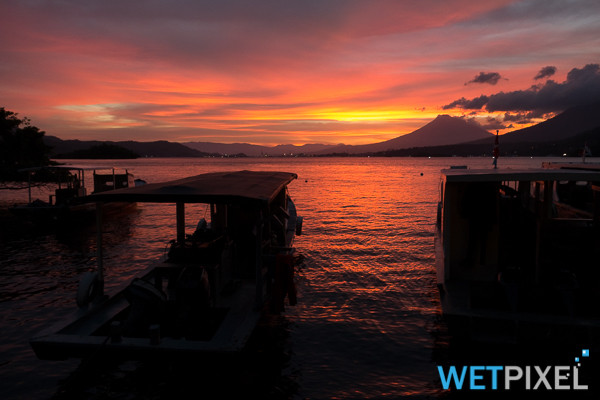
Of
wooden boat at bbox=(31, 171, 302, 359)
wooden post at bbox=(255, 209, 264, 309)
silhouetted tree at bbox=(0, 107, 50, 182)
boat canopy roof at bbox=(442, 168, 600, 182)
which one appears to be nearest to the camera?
wooden boat at bbox=(31, 171, 302, 359)

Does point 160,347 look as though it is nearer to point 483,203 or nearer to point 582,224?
point 483,203

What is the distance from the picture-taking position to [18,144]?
4500cm

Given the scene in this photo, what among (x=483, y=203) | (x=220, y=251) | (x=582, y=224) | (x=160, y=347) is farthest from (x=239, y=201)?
(x=582, y=224)

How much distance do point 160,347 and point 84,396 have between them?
2340 millimetres

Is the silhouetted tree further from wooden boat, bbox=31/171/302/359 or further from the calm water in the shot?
wooden boat, bbox=31/171/302/359

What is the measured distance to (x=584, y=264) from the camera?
8.48 metres

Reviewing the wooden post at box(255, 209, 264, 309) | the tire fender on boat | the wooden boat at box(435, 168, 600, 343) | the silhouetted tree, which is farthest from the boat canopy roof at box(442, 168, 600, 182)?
the silhouetted tree

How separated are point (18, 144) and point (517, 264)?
170 feet

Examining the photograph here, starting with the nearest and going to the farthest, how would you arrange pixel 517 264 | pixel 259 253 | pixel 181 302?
1. pixel 181 302
2. pixel 259 253
3. pixel 517 264

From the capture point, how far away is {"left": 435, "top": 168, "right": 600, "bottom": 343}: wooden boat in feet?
25.4

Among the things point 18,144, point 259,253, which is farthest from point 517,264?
point 18,144

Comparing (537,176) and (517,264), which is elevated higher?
(537,176)

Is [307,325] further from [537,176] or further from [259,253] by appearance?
[537,176]

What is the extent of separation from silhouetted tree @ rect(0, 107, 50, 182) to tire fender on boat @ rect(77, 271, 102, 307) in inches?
1633
